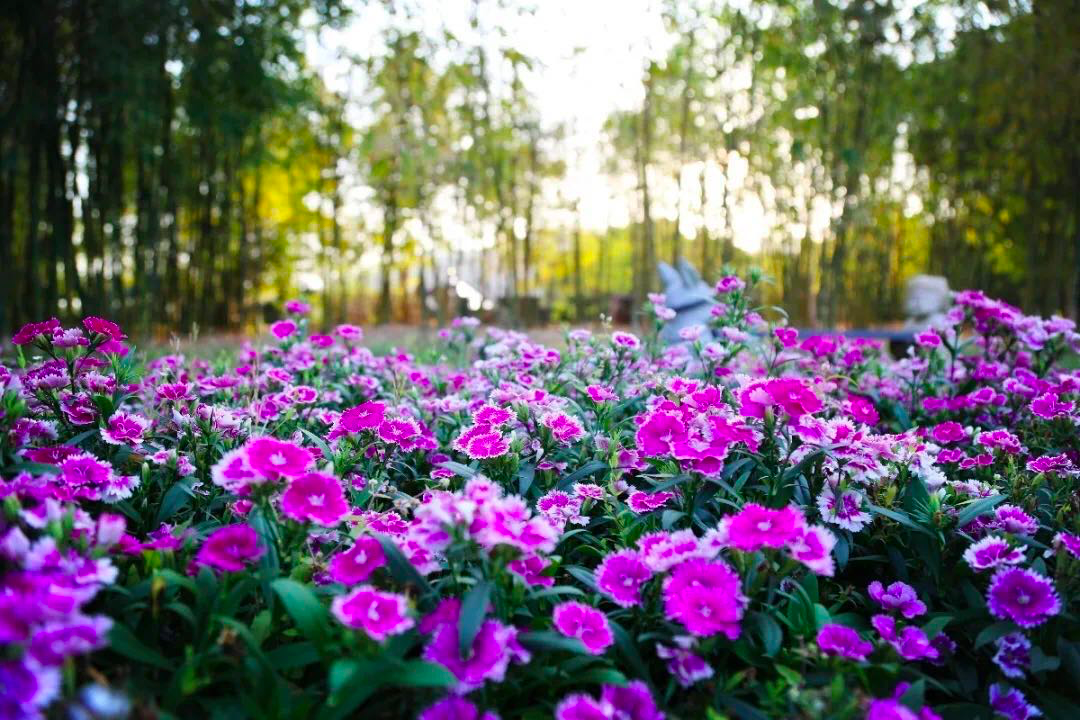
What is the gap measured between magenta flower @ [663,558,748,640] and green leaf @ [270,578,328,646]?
1.20 ft

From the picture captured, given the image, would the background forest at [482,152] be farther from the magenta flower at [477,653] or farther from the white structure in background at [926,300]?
the magenta flower at [477,653]

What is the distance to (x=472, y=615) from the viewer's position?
769 millimetres

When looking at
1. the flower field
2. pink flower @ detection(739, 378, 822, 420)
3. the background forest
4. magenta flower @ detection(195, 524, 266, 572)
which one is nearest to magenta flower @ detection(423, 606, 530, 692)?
the flower field

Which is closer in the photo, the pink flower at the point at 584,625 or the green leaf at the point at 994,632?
the pink flower at the point at 584,625

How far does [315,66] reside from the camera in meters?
7.16

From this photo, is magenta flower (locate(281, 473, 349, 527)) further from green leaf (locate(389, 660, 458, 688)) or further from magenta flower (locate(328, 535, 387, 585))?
green leaf (locate(389, 660, 458, 688))

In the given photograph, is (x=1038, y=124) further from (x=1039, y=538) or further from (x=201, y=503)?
(x=201, y=503)

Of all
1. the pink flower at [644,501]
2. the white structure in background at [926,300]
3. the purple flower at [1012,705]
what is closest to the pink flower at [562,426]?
the pink flower at [644,501]

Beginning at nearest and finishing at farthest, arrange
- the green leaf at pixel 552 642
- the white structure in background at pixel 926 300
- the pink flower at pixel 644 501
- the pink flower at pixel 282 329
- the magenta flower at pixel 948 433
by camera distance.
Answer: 1. the green leaf at pixel 552 642
2. the pink flower at pixel 644 501
3. the magenta flower at pixel 948 433
4. the pink flower at pixel 282 329
5. the white structure in background at pixel 926 300

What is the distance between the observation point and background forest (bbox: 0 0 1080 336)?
5.12m

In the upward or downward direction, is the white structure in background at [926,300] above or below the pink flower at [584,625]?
above

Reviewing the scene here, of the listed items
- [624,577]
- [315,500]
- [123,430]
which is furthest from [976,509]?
[123,430]

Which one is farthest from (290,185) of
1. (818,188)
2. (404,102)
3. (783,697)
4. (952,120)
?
(783,697)

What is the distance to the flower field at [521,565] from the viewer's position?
75cm
